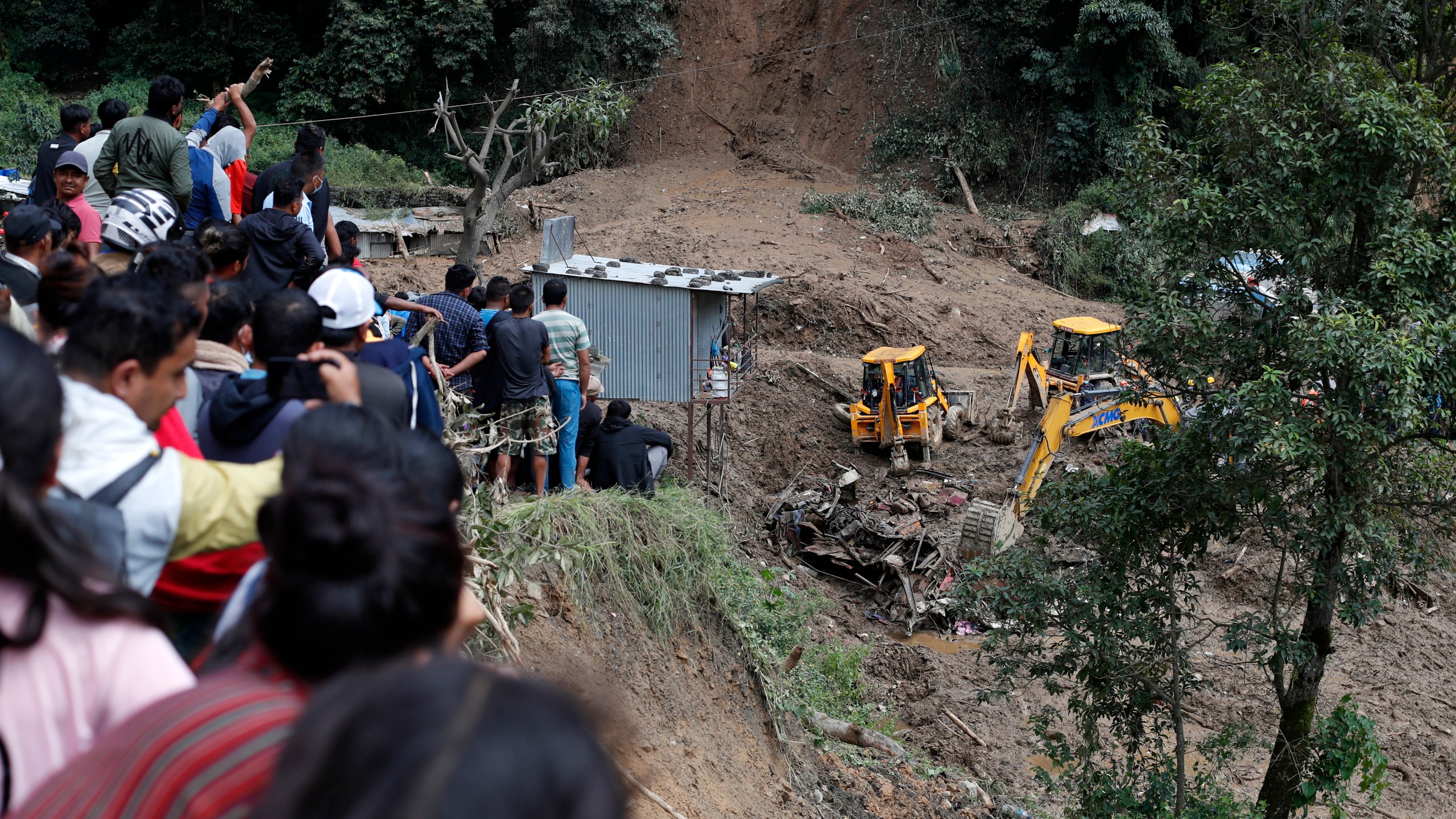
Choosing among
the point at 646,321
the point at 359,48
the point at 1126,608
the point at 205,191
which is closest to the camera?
the point at 205,191

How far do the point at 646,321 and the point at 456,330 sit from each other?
759 cm

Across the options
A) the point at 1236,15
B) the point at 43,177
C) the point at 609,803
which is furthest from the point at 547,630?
the point at 1236,15

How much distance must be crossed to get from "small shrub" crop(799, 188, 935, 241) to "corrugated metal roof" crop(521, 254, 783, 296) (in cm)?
1170

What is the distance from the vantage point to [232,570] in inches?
93.4

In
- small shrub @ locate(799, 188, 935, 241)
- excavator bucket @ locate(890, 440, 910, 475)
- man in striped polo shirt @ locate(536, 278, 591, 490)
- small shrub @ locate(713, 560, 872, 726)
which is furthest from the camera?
small shrub @ locate(799, 188, 935, 241)

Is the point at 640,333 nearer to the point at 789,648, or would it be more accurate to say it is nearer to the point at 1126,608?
the point at 789,648

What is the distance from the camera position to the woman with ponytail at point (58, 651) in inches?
59.6

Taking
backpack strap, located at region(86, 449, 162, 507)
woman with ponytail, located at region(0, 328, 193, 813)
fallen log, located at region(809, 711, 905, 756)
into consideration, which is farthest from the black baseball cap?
fallen log, located at region(809, 711, 905, 756)

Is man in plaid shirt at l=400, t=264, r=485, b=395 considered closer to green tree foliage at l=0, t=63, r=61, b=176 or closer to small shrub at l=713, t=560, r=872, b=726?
small shrub at l=713, t=560, r=872, b=726

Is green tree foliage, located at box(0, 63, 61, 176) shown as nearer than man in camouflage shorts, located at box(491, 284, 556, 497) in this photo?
No

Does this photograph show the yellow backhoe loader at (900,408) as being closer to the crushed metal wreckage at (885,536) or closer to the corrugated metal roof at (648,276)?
the crushed metal wreckage at (885,536)

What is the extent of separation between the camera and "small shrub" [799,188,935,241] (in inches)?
1051

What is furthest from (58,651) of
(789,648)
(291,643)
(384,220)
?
(384,220)

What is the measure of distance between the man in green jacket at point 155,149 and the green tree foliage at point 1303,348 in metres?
6.83
